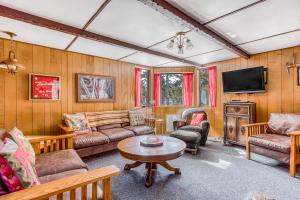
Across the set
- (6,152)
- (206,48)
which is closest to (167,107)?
(206,48)

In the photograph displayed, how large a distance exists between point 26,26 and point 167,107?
408 centimetres

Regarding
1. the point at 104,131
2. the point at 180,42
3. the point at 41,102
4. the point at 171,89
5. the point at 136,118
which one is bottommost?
the point at 104,131

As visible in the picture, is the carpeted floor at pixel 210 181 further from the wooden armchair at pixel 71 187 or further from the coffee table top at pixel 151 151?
the wooden armchair at pixel 71 187

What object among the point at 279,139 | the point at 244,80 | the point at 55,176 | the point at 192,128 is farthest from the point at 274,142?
the point at 55,176

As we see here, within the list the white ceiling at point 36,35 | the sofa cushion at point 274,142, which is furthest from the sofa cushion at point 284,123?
the white ceiling at point 36,35

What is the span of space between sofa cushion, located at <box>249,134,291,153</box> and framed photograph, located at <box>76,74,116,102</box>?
11.2 feet

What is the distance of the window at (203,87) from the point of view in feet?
17.3

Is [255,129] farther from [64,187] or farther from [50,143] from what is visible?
[50,143]

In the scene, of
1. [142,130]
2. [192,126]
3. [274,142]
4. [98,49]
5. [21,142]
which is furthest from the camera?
[192,126]

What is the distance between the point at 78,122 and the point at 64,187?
8.22ft

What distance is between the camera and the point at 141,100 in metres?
5.28

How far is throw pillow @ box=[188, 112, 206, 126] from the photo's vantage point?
166 inches

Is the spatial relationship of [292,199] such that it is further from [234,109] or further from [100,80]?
[100,80]

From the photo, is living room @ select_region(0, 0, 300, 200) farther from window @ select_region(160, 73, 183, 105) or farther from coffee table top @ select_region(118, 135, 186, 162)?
window @ select_region(160, 73, 183, 105)
